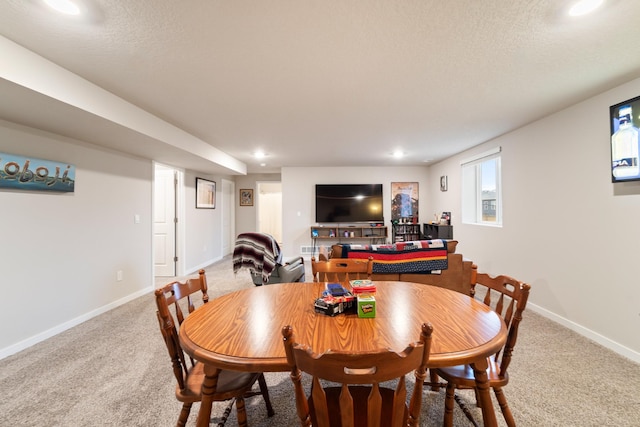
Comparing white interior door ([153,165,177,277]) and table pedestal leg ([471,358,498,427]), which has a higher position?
white interior door ([153,165,177,277])

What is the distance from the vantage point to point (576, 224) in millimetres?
2691

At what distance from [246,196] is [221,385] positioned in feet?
21.1

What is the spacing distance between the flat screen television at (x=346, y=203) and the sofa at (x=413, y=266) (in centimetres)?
343

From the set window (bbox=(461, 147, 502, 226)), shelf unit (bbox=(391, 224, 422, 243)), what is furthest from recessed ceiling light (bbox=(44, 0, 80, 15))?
shelf unit (bbox=(391, 224, 422, 243))

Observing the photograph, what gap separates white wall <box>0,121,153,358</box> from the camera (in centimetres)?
239

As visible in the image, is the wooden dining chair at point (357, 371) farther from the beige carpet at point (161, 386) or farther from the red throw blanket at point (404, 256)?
the red throw blanket at point (404, 256)

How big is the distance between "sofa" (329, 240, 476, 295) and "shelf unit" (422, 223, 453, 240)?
246cm

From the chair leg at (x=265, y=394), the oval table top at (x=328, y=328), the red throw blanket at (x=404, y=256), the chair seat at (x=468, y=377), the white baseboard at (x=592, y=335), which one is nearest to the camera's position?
the oval table top at (x=328, y=328)

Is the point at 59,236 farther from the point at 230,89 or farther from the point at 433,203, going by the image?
the point at 433,203

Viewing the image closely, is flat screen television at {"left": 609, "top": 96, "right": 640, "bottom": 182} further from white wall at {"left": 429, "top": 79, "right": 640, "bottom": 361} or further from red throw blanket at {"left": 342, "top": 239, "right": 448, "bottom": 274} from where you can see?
red throw blanket at {"left": 342, "top": 239, "right": 448, "bottom": 274}

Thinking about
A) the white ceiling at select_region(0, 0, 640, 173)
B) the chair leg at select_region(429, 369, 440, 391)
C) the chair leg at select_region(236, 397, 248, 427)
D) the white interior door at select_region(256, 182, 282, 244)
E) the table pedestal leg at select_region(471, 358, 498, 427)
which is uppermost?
the white ceiling at select_region(0, 0, 640, 173)

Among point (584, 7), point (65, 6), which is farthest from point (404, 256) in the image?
point (65, 6)

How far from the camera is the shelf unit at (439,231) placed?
5184 mm

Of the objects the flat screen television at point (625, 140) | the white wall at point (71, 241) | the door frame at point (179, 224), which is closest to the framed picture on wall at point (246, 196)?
the door frame at point (179, 224)
